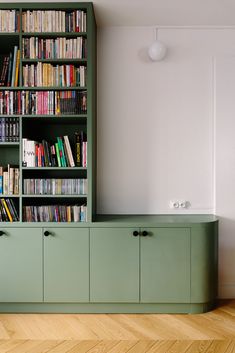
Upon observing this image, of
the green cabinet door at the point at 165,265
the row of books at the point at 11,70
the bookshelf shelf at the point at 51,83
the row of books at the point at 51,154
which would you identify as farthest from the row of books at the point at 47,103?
the green cabinet door at the point at 165,265

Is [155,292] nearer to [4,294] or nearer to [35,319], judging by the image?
[35,319]

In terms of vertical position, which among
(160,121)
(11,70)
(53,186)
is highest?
(11,70)

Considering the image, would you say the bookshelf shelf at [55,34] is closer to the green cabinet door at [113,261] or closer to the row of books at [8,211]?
the row of books at [8,211]

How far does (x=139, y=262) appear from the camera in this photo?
10.5 ft

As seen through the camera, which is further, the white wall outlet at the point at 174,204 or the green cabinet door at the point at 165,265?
the white wall outlet at the point at 174,204

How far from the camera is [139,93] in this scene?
3645 millimetres

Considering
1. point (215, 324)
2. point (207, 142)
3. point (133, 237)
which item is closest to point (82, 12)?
point (207, 142)

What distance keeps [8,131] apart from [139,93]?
131 centimetres

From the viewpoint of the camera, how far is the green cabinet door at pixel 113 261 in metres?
3.19

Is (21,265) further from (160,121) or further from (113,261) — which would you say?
(160,121)

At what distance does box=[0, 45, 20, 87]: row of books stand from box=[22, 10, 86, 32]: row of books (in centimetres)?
24

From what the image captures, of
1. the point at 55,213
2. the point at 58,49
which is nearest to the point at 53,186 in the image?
the point at 55,213

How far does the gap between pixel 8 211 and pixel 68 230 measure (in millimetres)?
566

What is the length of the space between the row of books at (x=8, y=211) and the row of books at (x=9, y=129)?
1.78 ft
